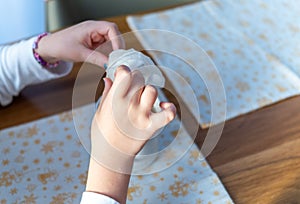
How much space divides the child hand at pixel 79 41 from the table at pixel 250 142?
0.14 ft

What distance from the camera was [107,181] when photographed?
1.37 ft

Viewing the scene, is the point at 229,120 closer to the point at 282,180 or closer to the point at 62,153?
the point at 282,180

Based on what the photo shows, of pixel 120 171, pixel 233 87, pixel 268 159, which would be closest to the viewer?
pixel 120 171

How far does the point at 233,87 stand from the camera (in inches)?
25.2

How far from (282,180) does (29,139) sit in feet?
1.10

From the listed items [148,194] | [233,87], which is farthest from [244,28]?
[148,194]

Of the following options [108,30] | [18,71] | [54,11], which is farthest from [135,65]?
[54,11]

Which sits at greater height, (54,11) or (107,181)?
(107,181)

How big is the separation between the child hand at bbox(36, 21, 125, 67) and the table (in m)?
0.04

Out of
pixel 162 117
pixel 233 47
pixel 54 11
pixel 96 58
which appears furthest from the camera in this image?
pixel 54 11

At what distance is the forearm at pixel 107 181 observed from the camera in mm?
417

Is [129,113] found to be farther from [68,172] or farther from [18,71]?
[18,71]

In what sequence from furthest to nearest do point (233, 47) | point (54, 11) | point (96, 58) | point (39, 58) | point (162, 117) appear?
point (54, 11) → point (233, 47) → point (39, 58) → point (96, 58) → point (162, 117)

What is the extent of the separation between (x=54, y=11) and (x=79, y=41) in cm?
51
